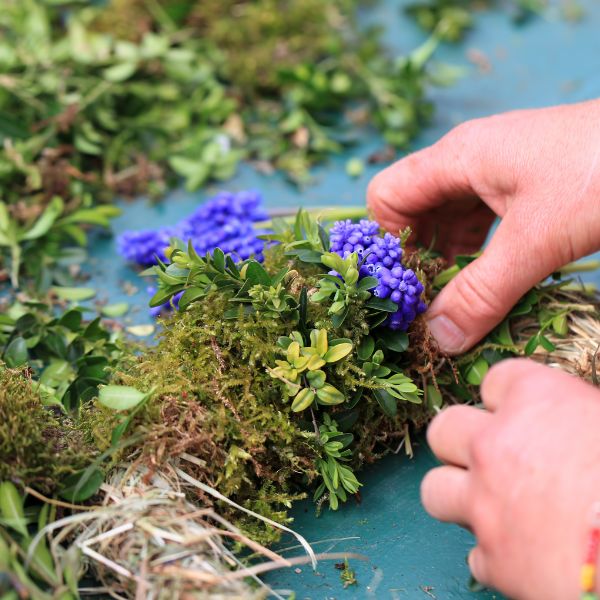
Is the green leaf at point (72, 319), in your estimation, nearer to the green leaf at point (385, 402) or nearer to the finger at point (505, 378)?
the green leaf at point (385, 402)

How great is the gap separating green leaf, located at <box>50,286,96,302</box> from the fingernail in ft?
2.83

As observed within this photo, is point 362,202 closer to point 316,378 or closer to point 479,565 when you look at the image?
point 316,378

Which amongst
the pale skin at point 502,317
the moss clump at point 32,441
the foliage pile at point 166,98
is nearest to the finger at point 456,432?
the pale skin at point 502,317

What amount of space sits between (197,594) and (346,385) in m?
0.45

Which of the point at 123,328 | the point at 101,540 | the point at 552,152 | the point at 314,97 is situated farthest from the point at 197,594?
the point at 314,97

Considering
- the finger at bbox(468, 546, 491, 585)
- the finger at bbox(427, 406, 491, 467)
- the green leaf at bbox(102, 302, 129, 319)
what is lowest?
the green leaf at bbox(102, 302, 129, 319)

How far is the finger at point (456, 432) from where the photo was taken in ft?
3.43

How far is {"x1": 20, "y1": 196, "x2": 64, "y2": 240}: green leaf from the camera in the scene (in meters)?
1.91

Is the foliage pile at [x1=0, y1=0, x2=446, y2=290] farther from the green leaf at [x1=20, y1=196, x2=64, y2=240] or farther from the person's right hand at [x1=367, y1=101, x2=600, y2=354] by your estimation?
the person's right hand at [x1=367, y1=101, x2=600, y2=354]

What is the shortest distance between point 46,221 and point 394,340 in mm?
1036

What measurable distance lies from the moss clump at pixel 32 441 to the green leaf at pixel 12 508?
0.02m

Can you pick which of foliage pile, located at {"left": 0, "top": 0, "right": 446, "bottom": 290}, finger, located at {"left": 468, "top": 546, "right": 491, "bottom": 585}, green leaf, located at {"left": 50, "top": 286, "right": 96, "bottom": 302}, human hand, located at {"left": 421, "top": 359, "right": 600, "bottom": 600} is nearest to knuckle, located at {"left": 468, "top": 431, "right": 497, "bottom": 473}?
human hand, located at {"left": 421, "top": 359, "right": 600, "bottom": 600}

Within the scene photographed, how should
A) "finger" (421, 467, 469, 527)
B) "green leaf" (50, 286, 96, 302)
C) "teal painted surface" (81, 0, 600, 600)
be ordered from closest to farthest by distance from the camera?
"finger" (421, 467, 469, 527), "teal painted surface" (81, 0, 600, 600), "green leaf" (50, 286, 96, 302)

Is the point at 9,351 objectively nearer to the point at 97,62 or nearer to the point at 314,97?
the point at 97,62
